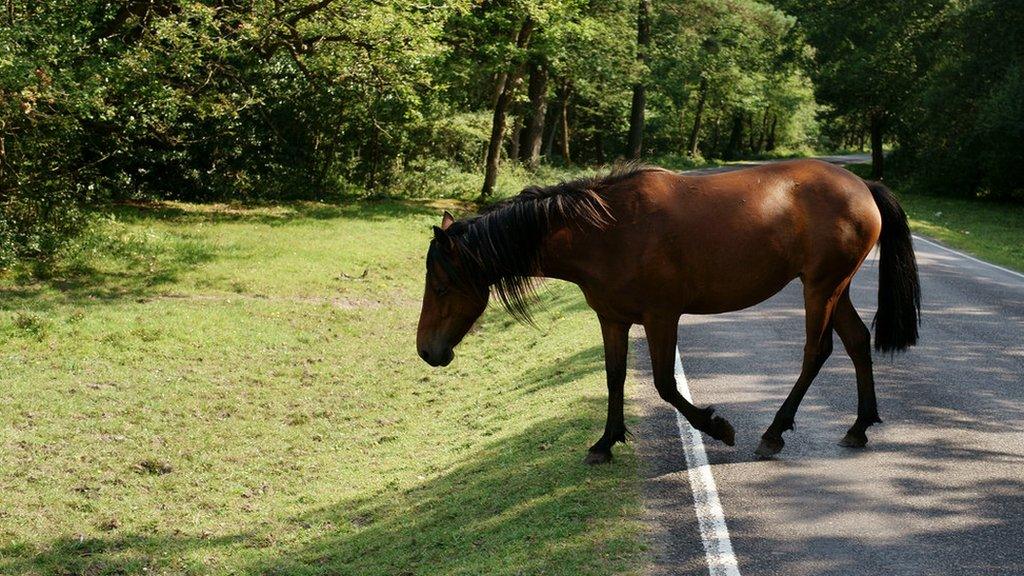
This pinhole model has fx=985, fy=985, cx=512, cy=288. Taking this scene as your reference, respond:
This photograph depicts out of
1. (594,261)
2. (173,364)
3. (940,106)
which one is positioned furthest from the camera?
(940,106)

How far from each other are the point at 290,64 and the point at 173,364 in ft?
46.5

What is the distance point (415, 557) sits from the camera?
292 inches

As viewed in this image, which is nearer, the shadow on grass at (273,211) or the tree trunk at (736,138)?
the shadow on grass at (273,211)

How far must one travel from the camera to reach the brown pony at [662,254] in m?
7.26

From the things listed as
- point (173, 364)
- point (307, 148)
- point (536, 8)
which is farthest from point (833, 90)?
point (173, 364)

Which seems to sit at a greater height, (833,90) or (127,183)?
(833,90)

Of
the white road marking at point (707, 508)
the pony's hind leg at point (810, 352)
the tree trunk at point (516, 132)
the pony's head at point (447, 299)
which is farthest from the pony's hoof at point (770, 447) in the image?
the tree trunk at point (516, 132)

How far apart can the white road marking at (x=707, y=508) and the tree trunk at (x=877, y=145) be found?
3857 cm

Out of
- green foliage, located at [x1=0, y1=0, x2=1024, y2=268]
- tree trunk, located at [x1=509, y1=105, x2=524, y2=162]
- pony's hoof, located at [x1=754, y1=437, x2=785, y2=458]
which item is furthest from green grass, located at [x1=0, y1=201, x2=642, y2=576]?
tree trunk, located at [x1=509, y1=105, x2=524, y2=162]

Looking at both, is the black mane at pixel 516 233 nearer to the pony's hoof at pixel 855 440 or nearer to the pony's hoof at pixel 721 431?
the pony's hoof at pixel 721 431

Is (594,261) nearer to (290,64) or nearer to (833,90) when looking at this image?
(290,64)

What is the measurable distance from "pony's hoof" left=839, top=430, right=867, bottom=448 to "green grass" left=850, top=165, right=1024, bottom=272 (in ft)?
50.9

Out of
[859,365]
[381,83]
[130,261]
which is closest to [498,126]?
[381,83]

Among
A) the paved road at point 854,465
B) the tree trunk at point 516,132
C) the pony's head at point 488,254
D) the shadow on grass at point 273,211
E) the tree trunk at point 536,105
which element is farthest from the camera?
the tree trunk at point 516,132
